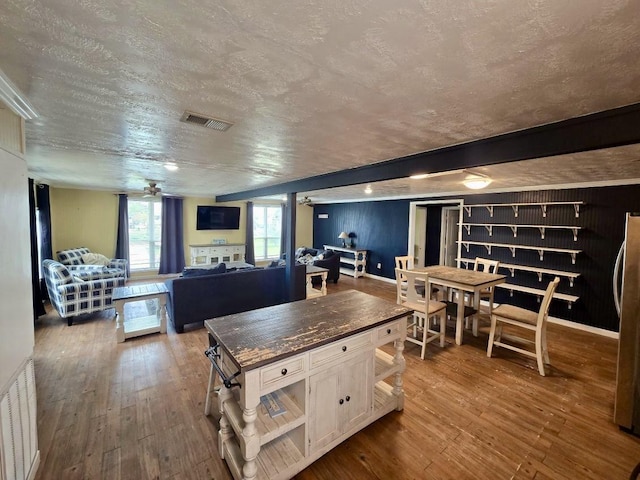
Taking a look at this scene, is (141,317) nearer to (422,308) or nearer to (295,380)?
(295,380)

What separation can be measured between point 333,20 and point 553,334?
4893 mm

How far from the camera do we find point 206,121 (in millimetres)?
1695

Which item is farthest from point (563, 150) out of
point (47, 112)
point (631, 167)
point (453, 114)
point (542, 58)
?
point (47, 112)

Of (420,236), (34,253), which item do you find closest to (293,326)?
(34,253)

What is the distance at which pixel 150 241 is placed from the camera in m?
6.98

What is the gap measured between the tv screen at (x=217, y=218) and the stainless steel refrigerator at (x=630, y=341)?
25.0ft

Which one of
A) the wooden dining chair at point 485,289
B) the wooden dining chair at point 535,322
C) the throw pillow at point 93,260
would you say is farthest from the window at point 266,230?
the wooden dining chair at point 535,322

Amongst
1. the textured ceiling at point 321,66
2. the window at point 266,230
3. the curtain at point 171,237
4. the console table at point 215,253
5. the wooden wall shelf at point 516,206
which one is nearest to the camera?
the textured ceiling at point 321,66

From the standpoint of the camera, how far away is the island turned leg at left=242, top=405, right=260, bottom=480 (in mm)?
1492

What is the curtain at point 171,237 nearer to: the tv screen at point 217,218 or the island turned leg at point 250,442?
the tv screen at point 217,218

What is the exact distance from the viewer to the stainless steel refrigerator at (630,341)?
6.84 ft

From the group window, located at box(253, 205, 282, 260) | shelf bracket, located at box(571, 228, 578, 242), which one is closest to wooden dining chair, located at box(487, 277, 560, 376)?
shelf bracket, located at box(571, 228, 578, 242)

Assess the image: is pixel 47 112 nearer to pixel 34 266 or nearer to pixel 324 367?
pixel 324 367

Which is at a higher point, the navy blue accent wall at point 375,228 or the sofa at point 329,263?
the navy blue accent wall at point 375,228
